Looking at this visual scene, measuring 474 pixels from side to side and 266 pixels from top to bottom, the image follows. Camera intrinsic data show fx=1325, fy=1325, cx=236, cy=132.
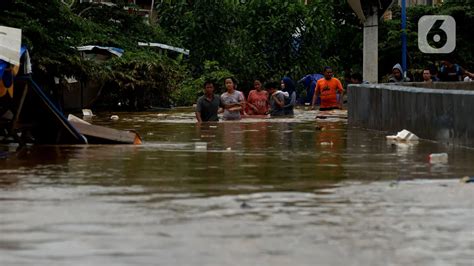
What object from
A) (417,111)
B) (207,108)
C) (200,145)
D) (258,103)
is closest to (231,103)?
(207,108)

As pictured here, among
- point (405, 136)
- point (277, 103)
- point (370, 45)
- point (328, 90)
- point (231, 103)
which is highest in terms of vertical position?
point (370, 45)

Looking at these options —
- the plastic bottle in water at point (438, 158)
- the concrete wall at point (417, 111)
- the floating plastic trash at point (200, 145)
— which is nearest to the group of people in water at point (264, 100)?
the concrete wall at point (417, 111)

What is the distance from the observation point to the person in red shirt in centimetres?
3080

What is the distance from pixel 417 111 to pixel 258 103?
10.1 metres

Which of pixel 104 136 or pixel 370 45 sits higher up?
pixel 370 45

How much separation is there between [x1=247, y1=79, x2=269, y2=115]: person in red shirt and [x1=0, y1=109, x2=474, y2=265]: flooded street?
13.0 meters

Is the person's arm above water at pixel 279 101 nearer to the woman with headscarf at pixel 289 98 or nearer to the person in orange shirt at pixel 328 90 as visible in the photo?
the woman with headscarf at pixel 289 98

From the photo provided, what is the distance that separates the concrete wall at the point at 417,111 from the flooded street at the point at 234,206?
3.02 ft

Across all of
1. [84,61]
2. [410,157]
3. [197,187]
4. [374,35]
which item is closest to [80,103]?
[84,61]

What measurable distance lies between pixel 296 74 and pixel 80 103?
1356cm

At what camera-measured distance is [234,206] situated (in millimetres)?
10352

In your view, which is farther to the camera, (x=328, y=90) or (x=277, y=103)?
(x=277, y=103)

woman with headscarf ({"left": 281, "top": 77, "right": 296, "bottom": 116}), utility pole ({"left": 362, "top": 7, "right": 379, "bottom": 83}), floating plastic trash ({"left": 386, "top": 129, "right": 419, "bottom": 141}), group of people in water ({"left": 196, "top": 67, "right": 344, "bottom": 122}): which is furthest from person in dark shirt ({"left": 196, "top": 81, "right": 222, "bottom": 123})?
utility pole ({"left": 362, "top": 7, "right": 379, "bottom": 83})

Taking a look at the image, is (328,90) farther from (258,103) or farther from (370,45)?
(370,45)
